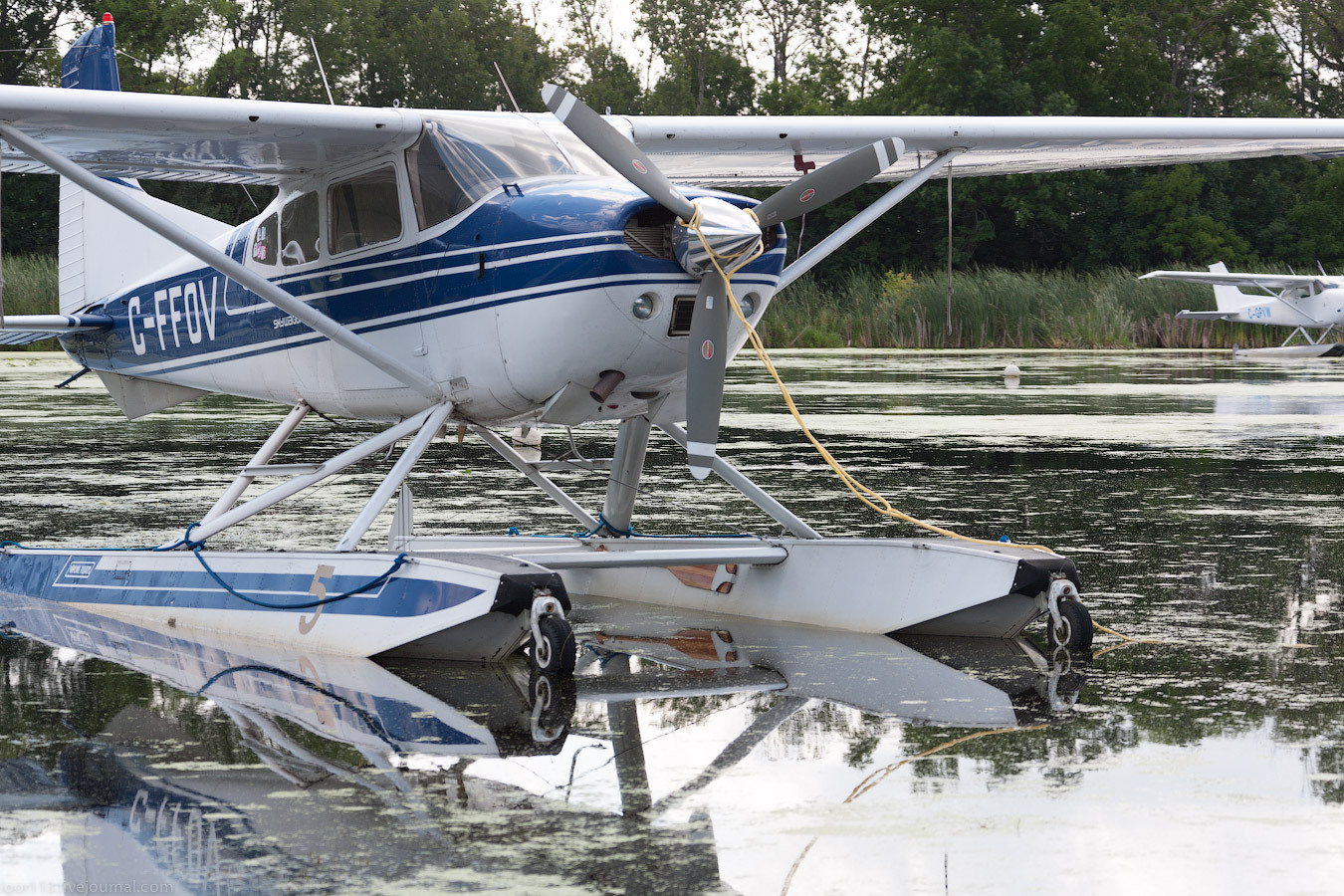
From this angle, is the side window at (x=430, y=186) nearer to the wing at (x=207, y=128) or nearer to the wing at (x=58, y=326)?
the wing at (x=207, y=128)

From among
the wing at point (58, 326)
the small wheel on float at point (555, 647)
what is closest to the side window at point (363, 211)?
the small wheel on float at point (555, 647)

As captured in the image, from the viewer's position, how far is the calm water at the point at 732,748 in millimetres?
3445

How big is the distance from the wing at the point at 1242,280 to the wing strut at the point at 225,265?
1339 inches

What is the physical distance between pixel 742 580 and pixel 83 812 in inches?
153

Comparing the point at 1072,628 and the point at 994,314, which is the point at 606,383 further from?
the point at 994,314

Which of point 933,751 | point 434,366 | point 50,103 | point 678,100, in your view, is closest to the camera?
point 933,751

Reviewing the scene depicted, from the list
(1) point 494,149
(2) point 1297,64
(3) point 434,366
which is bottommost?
(3) point 434,366

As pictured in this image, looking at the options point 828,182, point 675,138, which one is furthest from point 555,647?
point 675,138

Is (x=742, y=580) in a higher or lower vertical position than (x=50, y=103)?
lower

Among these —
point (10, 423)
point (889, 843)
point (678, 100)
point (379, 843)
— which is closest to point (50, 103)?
point (379, 843)

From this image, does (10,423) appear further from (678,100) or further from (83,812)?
(678,100)

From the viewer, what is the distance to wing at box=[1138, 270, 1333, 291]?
38.2 meters

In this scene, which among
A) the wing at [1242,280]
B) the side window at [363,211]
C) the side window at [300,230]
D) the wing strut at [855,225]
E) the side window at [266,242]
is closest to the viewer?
the side window at [363,211]

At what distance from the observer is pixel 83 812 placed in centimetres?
386
